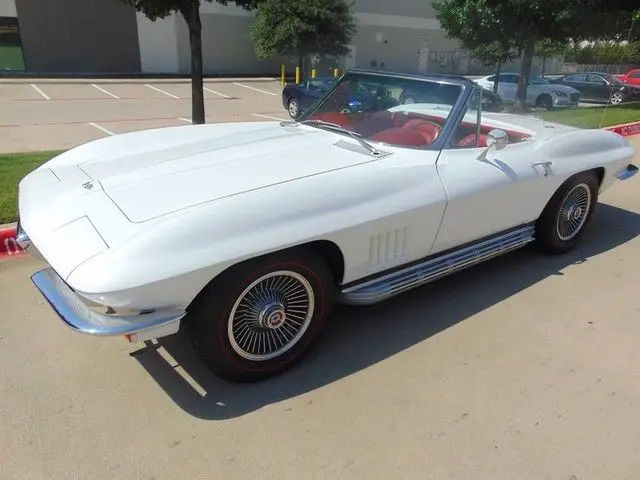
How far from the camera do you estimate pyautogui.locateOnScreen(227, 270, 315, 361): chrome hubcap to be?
8.48 ft

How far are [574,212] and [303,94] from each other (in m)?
9.67

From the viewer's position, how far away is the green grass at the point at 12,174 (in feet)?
14.8

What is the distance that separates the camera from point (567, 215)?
4.28m

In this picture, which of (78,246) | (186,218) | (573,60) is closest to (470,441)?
(186,218)

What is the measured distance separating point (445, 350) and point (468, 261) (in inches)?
26.6

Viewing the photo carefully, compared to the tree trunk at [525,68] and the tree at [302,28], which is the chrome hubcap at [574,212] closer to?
the tree trunk at [525,68]

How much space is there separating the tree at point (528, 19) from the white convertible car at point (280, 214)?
1101cm

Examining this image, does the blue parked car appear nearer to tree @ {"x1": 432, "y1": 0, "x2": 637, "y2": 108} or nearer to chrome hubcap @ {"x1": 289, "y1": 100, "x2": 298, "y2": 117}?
chrome hubcap @ {"x1": 289, "y1": 100, "x2": 298, "y2": 117}

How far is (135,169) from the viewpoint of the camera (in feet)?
9.61

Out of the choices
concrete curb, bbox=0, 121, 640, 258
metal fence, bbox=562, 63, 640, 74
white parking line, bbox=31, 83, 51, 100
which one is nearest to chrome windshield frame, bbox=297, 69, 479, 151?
concrete curb, bbox=0, 121, 640, 258

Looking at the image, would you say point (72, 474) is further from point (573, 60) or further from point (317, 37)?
point (573, 60)

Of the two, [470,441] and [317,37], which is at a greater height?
[317,37]

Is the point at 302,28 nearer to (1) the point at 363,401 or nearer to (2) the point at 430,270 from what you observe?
(2) the point at 430,270

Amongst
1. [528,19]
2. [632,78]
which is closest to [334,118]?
[528,19]
